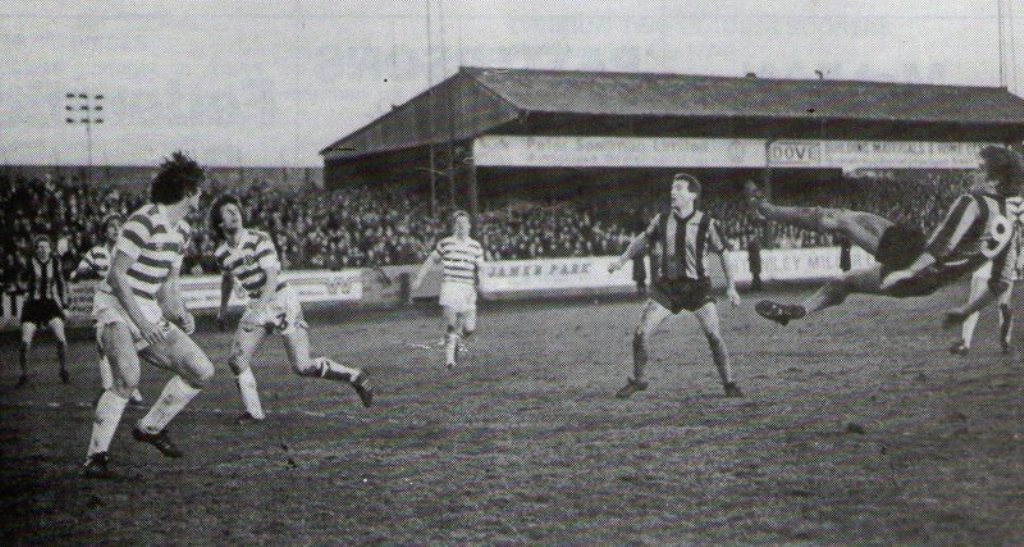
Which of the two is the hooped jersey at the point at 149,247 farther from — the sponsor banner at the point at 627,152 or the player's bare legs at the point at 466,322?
the player's bare legs at the point at 466,322

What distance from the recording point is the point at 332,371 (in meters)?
7.07

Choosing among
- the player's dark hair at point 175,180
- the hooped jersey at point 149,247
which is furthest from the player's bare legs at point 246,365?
the player's dark hair at point 175,180

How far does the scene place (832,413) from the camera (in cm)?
622

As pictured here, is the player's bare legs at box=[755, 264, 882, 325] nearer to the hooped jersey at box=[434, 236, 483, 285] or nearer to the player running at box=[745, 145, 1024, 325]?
the player running at box=[745, 145, 1024, 325]

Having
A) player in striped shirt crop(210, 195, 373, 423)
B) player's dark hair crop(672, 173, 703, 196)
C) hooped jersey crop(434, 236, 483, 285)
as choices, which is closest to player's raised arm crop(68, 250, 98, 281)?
player in striped shirt crop(210, 195, 373, 423)

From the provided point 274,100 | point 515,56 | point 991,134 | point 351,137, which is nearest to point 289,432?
point 274,100

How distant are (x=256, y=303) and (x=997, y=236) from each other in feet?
15.7

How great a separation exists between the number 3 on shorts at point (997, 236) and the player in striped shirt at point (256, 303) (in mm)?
4417

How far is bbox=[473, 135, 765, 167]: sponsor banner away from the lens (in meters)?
6.02

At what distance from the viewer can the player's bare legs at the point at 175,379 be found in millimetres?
5535

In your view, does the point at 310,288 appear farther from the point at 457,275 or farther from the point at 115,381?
the point at 115,381

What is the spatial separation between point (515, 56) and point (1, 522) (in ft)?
15.2

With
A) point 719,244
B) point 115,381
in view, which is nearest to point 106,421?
point 115,381

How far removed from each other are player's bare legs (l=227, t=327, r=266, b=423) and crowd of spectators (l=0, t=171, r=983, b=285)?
3.83ft
